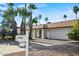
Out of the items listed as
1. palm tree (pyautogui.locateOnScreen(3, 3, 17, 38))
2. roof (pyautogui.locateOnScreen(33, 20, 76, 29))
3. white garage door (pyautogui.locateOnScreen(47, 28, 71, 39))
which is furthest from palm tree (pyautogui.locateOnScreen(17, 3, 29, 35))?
white garage door (pyautogui.locateOnScreen(47, 28, 71, 39))

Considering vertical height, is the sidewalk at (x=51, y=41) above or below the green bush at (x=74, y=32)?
below

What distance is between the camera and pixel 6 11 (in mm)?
6336

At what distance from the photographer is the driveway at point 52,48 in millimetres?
6281

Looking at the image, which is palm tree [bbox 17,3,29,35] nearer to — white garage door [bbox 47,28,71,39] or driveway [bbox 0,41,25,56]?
driveway [bbox 0,41,25,56]

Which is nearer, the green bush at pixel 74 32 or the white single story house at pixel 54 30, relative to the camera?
the green bush at pixel 74 32

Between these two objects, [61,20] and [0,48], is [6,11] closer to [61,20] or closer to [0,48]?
[0,48]

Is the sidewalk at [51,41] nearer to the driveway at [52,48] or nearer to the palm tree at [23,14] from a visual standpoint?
the driveway at [52,48]

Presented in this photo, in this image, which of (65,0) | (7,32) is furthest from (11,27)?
(65,0)

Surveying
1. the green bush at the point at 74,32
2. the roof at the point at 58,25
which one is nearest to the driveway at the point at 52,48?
the green bush at the point at 74,32

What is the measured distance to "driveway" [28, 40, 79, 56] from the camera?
6281mm

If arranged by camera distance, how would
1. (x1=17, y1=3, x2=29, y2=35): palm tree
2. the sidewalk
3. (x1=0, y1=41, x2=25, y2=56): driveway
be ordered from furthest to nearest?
the sidewalk < (x1=17, y1=3, x2=29, y2=35): palm tree < (x1=0, y1=41, x2=25, y2=56): driveway

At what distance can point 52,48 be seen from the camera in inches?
252

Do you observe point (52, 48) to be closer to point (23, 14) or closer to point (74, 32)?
point (74, 32)

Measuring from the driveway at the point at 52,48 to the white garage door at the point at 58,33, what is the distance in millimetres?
236
